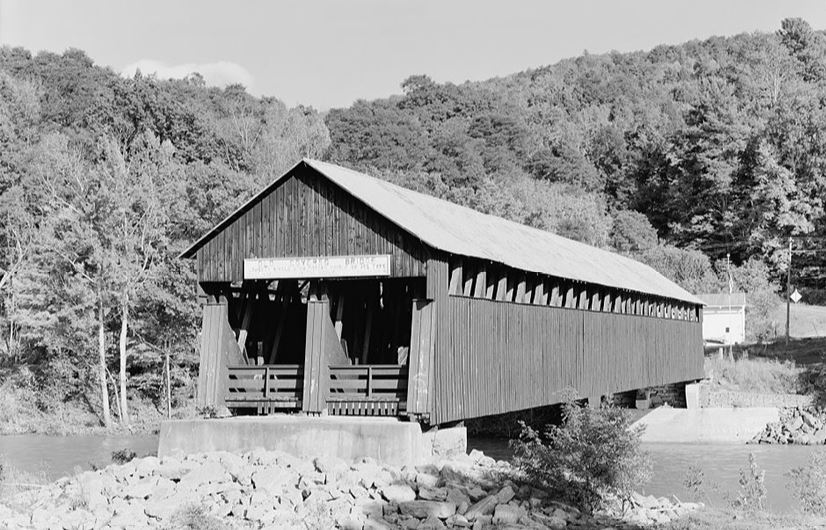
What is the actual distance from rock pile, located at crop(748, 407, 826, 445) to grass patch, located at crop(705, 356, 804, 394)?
3.16 m

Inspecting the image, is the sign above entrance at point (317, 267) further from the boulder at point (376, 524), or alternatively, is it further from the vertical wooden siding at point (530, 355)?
the boulder at point (376, 524)

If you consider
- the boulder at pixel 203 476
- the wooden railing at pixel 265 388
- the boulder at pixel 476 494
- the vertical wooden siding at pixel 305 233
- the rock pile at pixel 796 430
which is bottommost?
the rock pile at pixel 796 430

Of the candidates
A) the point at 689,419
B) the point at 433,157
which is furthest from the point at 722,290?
the point at 689,419

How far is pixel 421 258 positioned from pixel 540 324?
5.74 m

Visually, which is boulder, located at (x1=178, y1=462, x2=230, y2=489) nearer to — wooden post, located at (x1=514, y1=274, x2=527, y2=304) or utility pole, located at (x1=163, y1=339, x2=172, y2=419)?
wooden post, located at (x1=514, y1=274, x2=527, y2=304)

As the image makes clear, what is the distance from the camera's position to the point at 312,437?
16.1m

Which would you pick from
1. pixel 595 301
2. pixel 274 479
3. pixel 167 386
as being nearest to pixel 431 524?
pixel 274 479

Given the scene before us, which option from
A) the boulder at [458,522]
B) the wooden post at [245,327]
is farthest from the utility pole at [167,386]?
the boulder at [458,522]

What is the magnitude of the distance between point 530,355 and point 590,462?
6.22 m

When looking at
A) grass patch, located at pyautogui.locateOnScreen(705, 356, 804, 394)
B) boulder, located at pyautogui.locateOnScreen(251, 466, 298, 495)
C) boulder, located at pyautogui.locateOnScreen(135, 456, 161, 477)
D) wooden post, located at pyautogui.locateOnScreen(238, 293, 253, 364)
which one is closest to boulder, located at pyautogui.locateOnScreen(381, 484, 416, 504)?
boulder, located at pyautogui.locateOnScreen(251, 466, 298, 495)

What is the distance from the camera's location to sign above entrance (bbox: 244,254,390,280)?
1741 centimetres

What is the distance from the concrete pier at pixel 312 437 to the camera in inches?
623

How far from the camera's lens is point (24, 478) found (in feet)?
63.4

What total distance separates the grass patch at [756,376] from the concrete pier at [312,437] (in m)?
25.0
